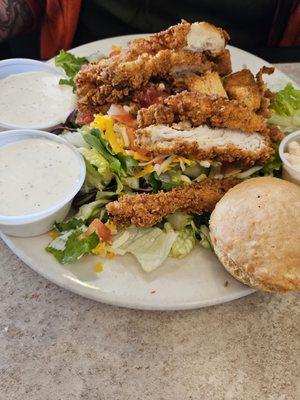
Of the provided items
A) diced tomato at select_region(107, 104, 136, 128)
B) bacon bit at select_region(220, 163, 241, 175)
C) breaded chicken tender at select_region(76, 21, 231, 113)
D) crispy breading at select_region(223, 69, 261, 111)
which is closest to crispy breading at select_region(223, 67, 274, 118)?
crispy breading at select_region(223, 69, 261, 111)

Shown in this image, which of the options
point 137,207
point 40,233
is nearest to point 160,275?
point 137,207

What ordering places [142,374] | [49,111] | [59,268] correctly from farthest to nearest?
[49,111] < [59,268] < [142,374]

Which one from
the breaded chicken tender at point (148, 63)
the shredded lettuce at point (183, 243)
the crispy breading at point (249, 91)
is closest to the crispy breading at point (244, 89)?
the crispy breading at point (249, 91)

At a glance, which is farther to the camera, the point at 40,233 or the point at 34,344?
the point at 40,233

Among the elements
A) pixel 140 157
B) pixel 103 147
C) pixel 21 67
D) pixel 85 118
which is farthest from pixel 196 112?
pixel 21 67

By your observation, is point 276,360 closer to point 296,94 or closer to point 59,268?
→ point 59,268

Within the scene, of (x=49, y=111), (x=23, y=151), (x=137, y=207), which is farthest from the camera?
(x=49, y=111)
